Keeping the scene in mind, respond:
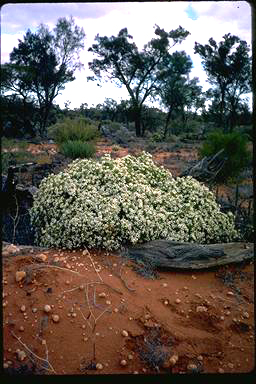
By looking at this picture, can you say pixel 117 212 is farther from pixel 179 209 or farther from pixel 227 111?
pixel 227 111

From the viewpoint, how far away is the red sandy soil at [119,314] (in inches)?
102

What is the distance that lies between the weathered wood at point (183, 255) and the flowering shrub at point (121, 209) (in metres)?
0.16

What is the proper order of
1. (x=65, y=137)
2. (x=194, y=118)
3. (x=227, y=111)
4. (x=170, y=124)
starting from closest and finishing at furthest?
1. (x=65, y=137)
2. (x=227, y=111)
3. (x=170, y=124)
4. (x=194, y=118)

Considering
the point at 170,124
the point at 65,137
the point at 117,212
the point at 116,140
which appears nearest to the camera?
the point at 117,212

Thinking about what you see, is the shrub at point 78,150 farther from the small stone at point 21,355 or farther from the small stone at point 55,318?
the small stone at point 21,355

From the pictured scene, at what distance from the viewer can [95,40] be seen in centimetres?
2720

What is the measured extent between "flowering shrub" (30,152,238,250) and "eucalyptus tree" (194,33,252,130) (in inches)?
860

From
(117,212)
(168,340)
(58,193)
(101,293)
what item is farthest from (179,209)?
(168,340)

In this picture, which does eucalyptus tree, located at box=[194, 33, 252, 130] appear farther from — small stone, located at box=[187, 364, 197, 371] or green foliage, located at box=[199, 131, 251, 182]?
small stone, located at box=[187, 364, 197, 371]

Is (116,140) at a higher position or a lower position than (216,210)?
higher

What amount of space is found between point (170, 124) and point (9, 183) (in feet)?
91.9

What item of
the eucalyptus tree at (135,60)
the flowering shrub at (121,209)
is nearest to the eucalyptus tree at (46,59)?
the eucalyptus tree at (135,60)

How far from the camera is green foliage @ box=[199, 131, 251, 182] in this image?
32.7 ft

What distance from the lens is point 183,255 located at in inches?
157
